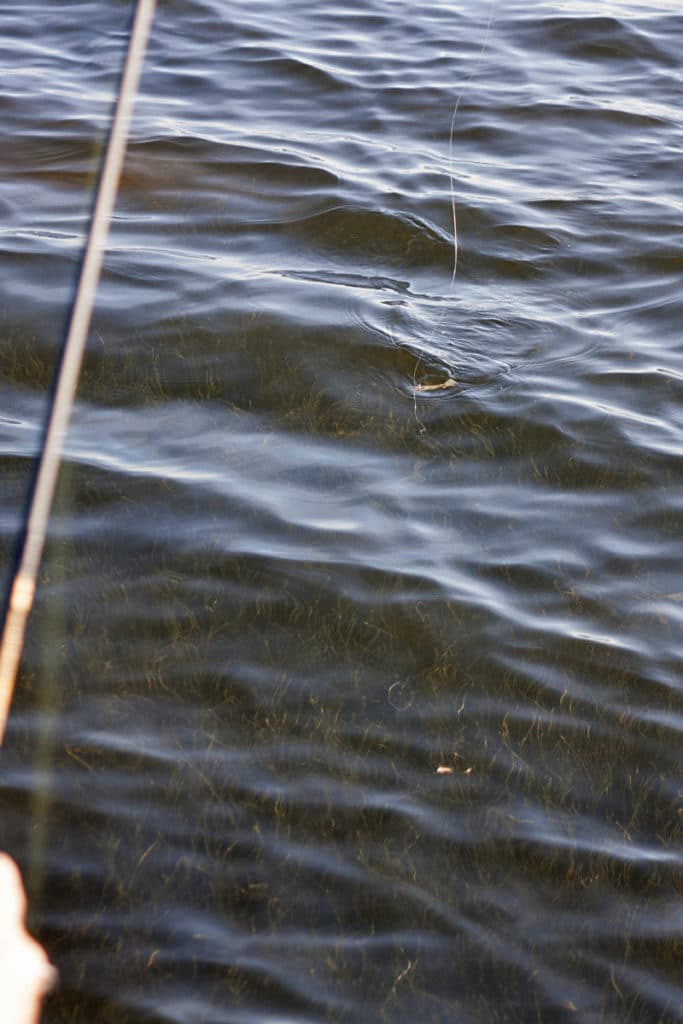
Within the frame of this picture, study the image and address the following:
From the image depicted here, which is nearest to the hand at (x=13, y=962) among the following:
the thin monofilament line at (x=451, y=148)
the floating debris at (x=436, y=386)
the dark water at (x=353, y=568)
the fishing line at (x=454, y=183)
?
the dark water at (x=353, y=568)

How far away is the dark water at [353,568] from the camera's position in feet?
9.61

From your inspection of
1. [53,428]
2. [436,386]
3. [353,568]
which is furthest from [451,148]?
[53,428]

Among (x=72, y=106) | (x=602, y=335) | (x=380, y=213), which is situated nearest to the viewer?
(x=602, y=335)

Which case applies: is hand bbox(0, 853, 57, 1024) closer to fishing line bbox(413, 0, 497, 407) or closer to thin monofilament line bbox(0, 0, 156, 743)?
thin monofilament line bbox(0, 0, 156, 743)

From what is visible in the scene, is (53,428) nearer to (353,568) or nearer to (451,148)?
(353,568)

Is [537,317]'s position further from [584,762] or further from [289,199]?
[584,762]

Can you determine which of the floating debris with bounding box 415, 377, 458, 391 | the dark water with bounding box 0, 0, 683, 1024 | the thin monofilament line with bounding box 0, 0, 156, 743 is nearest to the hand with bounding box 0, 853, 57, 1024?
the thin monofilament line with bounding box 0, 0, 156, 743

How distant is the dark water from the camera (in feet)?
9.61

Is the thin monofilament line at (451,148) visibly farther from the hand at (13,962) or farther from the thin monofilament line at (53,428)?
the hand at (13,962)

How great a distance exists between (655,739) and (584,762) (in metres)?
0.23

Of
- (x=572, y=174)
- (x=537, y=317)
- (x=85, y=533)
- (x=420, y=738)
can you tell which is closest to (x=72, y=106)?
(x=572, y=174)

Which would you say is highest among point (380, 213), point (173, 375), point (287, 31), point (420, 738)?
point (287, 31)

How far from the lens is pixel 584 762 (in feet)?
11.2

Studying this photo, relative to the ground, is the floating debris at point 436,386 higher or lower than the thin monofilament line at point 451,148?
lower
